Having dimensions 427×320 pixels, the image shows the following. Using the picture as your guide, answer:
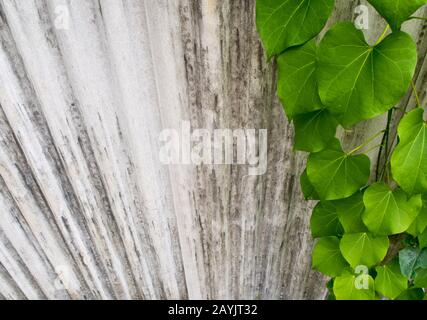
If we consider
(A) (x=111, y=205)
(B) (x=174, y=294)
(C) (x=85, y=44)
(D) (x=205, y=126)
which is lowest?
(B) (x=174, y=294)

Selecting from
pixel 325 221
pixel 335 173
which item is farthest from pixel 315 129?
pixel 325 221

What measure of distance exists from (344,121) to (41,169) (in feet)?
2.93

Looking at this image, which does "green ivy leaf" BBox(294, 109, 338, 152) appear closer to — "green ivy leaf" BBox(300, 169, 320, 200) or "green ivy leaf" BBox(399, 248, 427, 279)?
"green ivy leaf" BBox(300, 169, 320, 200)

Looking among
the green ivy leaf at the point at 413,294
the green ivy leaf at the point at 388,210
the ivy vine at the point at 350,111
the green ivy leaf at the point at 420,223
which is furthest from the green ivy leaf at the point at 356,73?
the green ivy leaf at the point at 413,294

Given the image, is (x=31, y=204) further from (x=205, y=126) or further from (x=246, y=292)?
(x=246, y=292)

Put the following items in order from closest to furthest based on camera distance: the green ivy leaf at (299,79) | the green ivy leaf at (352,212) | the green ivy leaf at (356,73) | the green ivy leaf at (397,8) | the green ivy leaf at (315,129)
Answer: the green ivy leaf at (397,8) → the green ivy leaf at (356,73) → the green ivy leaf at (299,79) → the green ivy leaf at (315,129) → the green ivy leaf at (352,212)

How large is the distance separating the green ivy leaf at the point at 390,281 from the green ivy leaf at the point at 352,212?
32cm

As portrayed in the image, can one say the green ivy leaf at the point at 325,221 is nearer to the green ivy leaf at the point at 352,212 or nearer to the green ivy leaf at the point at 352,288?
the green ivy leaf at the point at 352,212

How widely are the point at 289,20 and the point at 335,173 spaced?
40cm

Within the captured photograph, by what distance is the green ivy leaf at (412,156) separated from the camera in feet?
2.20

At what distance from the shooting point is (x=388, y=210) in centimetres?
81

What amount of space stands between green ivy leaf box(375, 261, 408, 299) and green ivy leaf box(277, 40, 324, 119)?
73 cm

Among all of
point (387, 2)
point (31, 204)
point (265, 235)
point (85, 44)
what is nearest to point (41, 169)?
point (31, 204)

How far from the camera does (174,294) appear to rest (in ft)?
4.96
